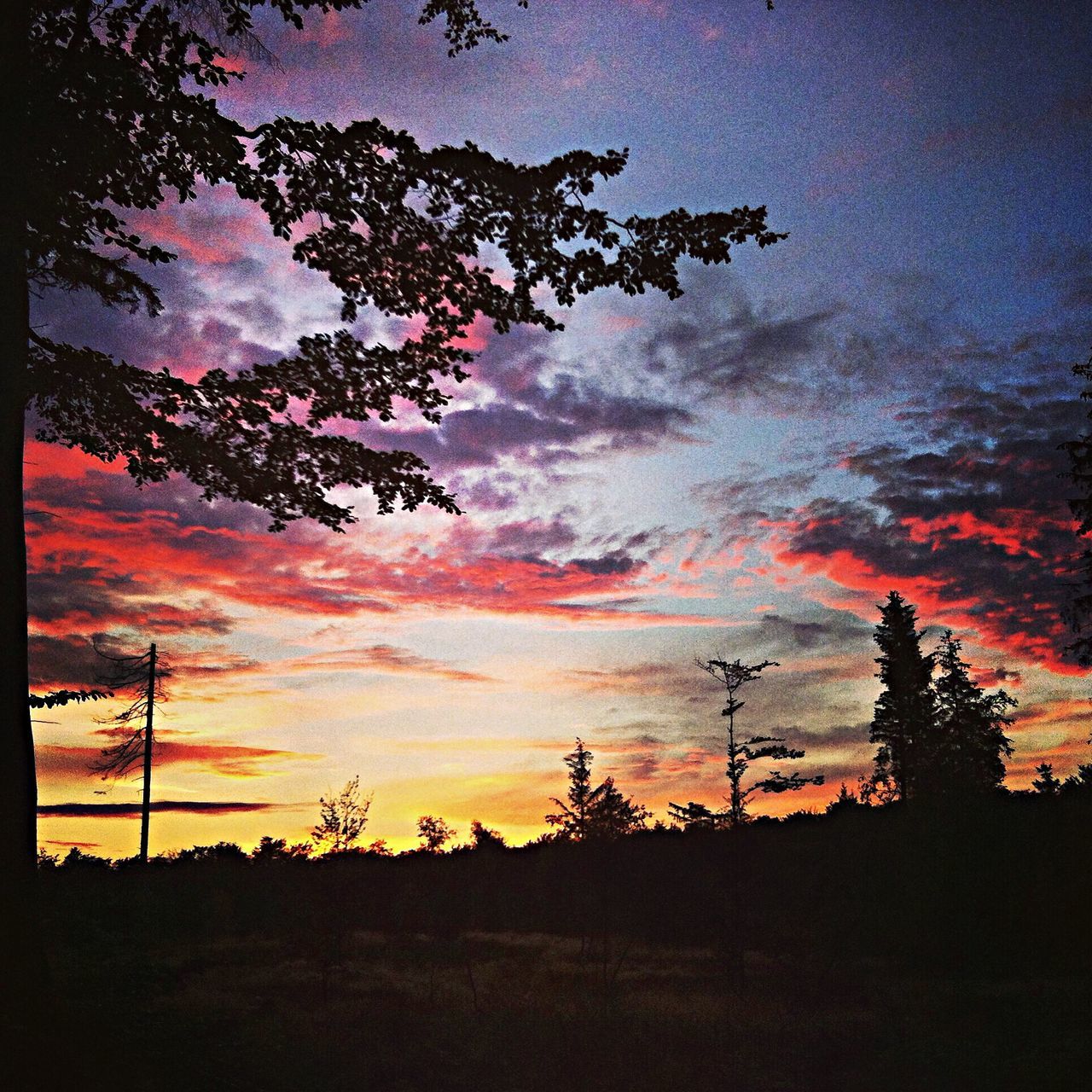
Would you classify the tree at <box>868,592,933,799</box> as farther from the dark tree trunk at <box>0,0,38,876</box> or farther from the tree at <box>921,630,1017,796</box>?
the dark tree trunk at <box>0,0,38,876</box>

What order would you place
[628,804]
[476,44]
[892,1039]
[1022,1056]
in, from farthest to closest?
[628,804] < [892,1039] < [1022,1056] < [476,44]

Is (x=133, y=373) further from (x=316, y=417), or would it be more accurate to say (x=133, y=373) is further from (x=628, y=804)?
(x=628, y=804)

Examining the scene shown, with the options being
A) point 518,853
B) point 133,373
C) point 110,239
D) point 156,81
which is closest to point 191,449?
point 133,373

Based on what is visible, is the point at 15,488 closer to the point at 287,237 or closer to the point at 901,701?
the point at 287,237

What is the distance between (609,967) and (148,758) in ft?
68.8

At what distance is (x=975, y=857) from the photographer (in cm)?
2934

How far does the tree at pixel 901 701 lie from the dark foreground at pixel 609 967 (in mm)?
14556

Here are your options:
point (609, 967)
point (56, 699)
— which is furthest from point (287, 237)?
point (609, 967)

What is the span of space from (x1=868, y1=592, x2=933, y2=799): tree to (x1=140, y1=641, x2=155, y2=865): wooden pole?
39714 mm

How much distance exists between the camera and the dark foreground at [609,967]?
11945mm

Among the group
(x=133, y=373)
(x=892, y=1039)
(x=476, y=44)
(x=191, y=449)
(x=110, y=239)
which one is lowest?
(x=892, y=1039)

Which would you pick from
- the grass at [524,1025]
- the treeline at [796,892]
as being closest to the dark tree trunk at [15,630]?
the grass at [524,1025]

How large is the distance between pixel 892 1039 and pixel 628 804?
48.7 metres

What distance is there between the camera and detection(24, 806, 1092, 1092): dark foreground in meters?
11.9
